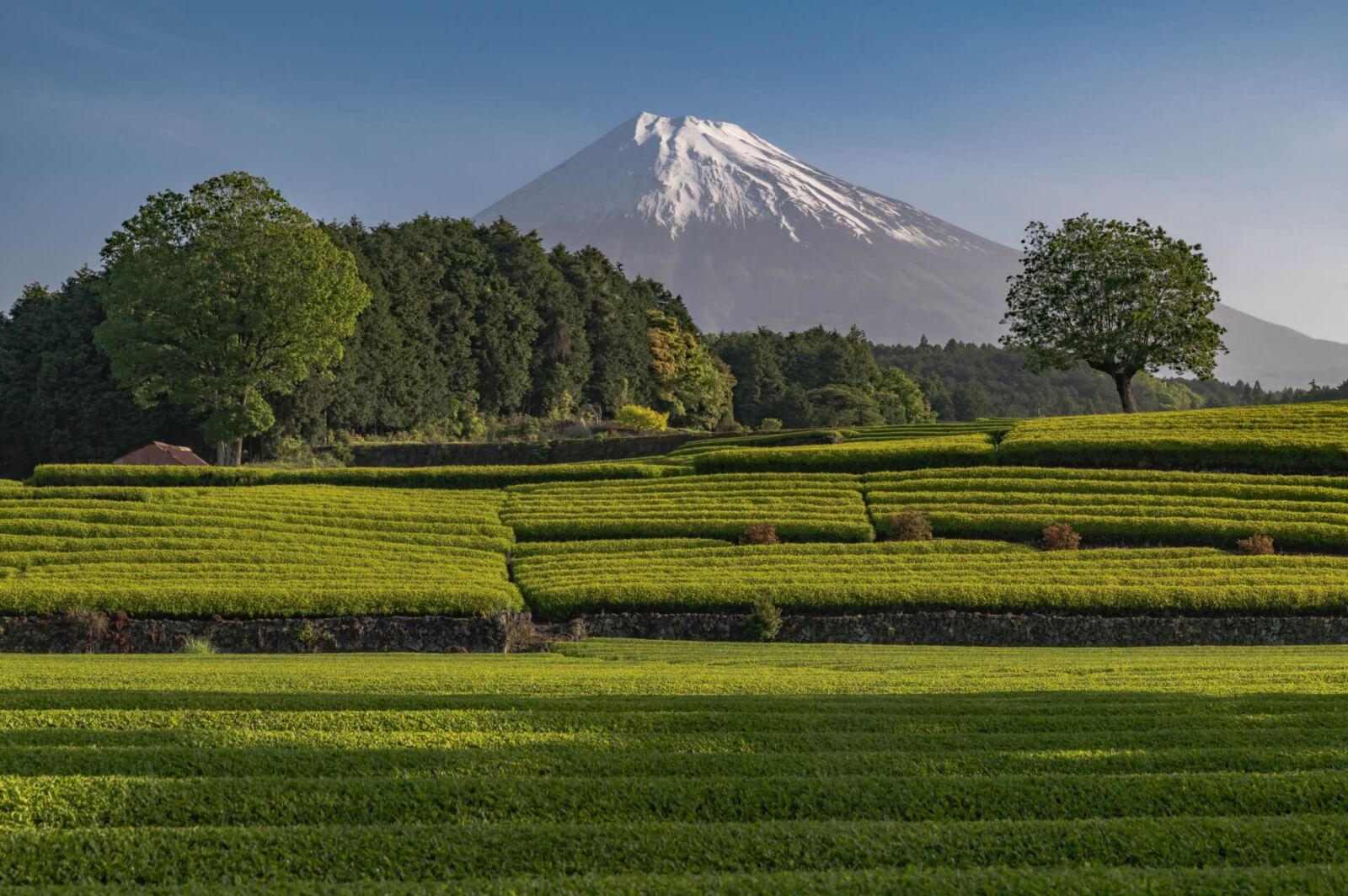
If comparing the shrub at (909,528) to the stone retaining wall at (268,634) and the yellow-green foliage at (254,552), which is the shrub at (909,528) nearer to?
the yellow-green foliage at (254,552)

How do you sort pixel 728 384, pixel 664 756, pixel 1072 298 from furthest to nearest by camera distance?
pixel 728 384, pixel 1072 298, pixel 664 756

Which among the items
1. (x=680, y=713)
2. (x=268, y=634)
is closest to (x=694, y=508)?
(x=268, y=634)

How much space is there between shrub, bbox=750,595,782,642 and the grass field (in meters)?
10.4

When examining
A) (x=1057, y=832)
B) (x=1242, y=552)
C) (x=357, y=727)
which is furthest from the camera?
(x=1242, y=552)

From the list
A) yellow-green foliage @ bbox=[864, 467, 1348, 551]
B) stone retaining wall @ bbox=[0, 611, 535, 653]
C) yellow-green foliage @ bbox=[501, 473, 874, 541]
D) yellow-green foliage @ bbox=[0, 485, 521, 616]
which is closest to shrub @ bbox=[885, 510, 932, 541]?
yellow-green foliage @ bbox=[864, 467, 1348, 551]

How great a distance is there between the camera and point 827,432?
4469 cm

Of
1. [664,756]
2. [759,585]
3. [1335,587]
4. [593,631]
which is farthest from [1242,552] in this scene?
[664,756]

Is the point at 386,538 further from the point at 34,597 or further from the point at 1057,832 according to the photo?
the point at 1057,832

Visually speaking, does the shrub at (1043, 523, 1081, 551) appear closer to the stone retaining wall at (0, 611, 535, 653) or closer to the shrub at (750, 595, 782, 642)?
the shrub at (750, 595, 782, 642)

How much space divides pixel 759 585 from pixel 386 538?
424 inches

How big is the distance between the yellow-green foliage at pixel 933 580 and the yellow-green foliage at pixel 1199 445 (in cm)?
883

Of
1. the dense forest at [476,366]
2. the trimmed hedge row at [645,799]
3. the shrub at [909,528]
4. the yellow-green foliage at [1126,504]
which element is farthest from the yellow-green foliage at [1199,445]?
the trimmed hedge row at [645,799]

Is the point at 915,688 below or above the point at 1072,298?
below

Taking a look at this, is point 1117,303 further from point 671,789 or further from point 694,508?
point 671,789
